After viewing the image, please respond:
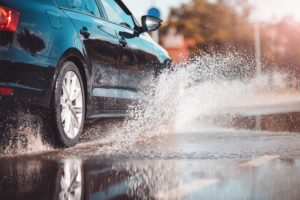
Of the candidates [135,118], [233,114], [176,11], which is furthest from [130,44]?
[176,11]

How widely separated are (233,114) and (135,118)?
20.1 ft

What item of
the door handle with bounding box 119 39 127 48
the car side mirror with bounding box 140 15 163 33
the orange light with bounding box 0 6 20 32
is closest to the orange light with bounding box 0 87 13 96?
the orange light with bounding box 0 6 20 32

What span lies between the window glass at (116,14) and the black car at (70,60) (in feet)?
0.06

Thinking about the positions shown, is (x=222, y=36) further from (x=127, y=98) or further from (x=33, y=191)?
(x=33, y=191)

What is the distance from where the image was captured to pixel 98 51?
311 inches

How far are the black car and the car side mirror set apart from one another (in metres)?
0.01

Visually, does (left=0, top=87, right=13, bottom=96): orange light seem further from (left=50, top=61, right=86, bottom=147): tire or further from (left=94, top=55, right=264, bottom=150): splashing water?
(left=94, top=55, right=264, bottom=150): splashing water

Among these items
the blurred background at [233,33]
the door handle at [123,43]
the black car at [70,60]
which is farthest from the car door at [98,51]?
the blurred background at [233,33]

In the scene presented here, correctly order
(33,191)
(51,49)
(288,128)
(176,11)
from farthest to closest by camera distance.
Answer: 1. (176,11)
2. (288,128)
3. (51,49)
4. (33,191)

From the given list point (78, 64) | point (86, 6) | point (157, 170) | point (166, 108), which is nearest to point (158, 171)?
point (157, 170)

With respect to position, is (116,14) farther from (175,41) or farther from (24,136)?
(175,41)

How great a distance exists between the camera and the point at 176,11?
57.5 m

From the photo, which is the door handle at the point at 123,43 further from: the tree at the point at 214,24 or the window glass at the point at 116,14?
the tree at the point at 214,24

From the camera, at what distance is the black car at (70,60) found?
257 inches
